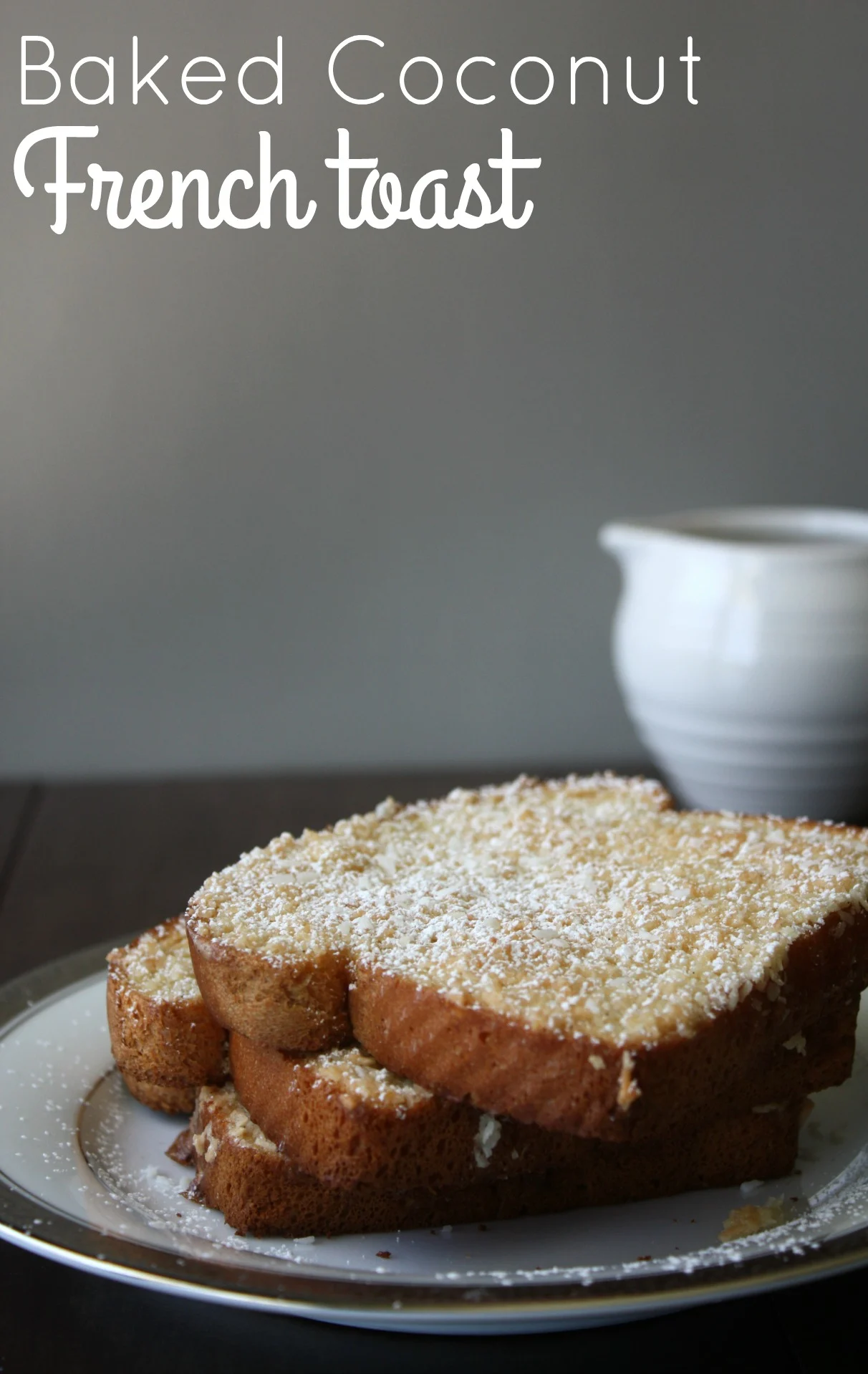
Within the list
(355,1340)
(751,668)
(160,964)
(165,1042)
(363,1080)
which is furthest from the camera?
(751,668)

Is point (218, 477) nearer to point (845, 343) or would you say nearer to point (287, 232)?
point (287, 232)

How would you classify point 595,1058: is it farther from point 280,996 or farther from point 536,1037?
point 280,996

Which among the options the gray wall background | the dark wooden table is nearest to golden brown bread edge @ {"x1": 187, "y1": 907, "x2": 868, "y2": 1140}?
the dark wooden table

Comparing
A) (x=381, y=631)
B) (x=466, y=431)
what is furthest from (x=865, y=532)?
(x=381, y=631)

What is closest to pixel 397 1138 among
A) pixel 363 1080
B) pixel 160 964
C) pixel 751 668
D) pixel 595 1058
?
pixel 363 1080

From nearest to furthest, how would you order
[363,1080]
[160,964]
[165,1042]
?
[363,1080]
[165,1042]
[160,964]

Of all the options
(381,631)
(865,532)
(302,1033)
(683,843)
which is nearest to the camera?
(302,1033)
